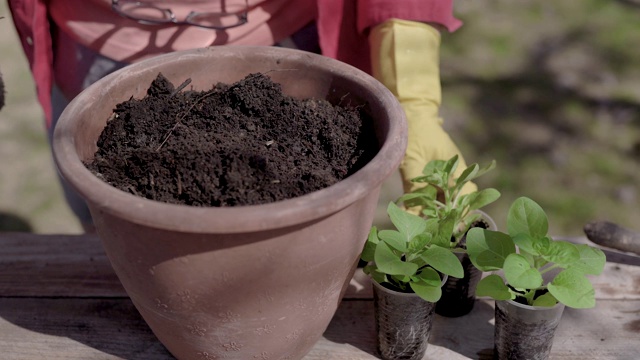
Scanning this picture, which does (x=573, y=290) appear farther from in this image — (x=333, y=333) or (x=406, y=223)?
(x=333, y=333)

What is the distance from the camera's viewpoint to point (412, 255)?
1071 mm

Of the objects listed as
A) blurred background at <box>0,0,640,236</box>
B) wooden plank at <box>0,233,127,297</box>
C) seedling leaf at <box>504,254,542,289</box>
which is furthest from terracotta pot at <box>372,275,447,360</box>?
blurred background at <box>0,0,640,236</box>

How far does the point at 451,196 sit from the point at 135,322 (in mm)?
632

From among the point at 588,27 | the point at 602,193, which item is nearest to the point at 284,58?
the point at 602,193

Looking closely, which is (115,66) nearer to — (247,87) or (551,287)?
(247,87)

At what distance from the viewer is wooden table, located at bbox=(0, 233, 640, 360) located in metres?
1.17

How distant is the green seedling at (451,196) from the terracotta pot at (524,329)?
0.16 metres

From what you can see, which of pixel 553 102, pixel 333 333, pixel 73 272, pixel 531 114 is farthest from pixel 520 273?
pixel 553 102

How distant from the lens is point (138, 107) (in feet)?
3.63

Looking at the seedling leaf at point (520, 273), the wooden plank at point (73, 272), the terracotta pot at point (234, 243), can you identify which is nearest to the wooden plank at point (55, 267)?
the wooden plank at point (73, 272)

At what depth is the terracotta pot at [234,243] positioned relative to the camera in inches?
33.9

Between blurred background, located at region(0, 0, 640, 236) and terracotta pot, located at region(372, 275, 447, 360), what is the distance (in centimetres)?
155

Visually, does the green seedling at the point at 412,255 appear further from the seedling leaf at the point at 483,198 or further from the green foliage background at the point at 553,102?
the green foliage background at the point at 553,102

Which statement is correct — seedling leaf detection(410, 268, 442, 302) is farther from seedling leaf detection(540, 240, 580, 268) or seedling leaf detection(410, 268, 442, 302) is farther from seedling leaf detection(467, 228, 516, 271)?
seedling leaf detection(540, 240, 580, 268)
